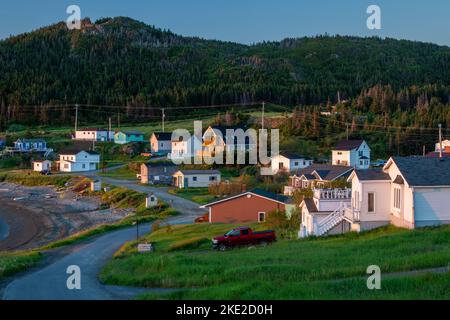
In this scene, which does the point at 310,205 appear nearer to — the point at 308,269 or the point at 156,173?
the point at 308,269

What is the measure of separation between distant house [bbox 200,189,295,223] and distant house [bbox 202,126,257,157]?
34716 millimetres

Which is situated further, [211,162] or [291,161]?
Answer: [211,162]

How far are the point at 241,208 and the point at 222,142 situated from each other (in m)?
40.1

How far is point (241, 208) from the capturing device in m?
39.0

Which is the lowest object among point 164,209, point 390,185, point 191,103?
point 164,209

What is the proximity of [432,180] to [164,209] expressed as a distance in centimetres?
2588

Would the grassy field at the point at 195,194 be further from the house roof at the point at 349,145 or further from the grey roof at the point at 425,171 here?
the grey roof at the point at 425,171

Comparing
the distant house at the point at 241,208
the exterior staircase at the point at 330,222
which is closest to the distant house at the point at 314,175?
the distant house at the point at 241,208

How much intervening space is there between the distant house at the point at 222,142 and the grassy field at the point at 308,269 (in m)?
49.1

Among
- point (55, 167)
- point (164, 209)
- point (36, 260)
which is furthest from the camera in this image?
point (55, 167)
